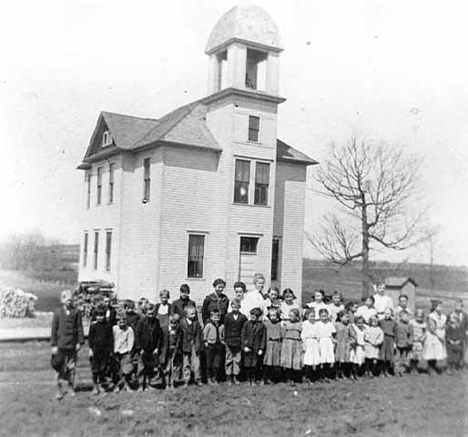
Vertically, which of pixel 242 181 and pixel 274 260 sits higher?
pixel 242 181

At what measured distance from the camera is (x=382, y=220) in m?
23.9

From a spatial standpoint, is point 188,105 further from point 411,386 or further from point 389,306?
point 411,386

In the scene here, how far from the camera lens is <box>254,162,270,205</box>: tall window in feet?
66.2

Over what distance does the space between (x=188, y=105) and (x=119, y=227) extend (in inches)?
246

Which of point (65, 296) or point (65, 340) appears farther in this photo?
point (65, 296)

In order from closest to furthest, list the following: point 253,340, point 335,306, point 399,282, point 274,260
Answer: point 253,340 → point 335,306 → point 399,282 → point 274,260

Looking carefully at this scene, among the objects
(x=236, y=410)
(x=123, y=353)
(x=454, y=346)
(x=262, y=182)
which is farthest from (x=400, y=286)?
(x=123, y=353)

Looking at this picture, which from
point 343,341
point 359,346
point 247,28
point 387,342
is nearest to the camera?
point 343,341

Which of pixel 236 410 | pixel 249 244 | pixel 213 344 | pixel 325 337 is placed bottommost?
pixel 236 410

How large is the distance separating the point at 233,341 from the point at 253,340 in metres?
0.35

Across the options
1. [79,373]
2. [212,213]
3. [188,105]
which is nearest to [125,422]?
[79,373]

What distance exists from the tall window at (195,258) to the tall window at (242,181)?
200 cm

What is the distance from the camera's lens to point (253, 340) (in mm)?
9711

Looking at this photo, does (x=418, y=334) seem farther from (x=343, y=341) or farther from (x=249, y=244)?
(x=249, y=244)
